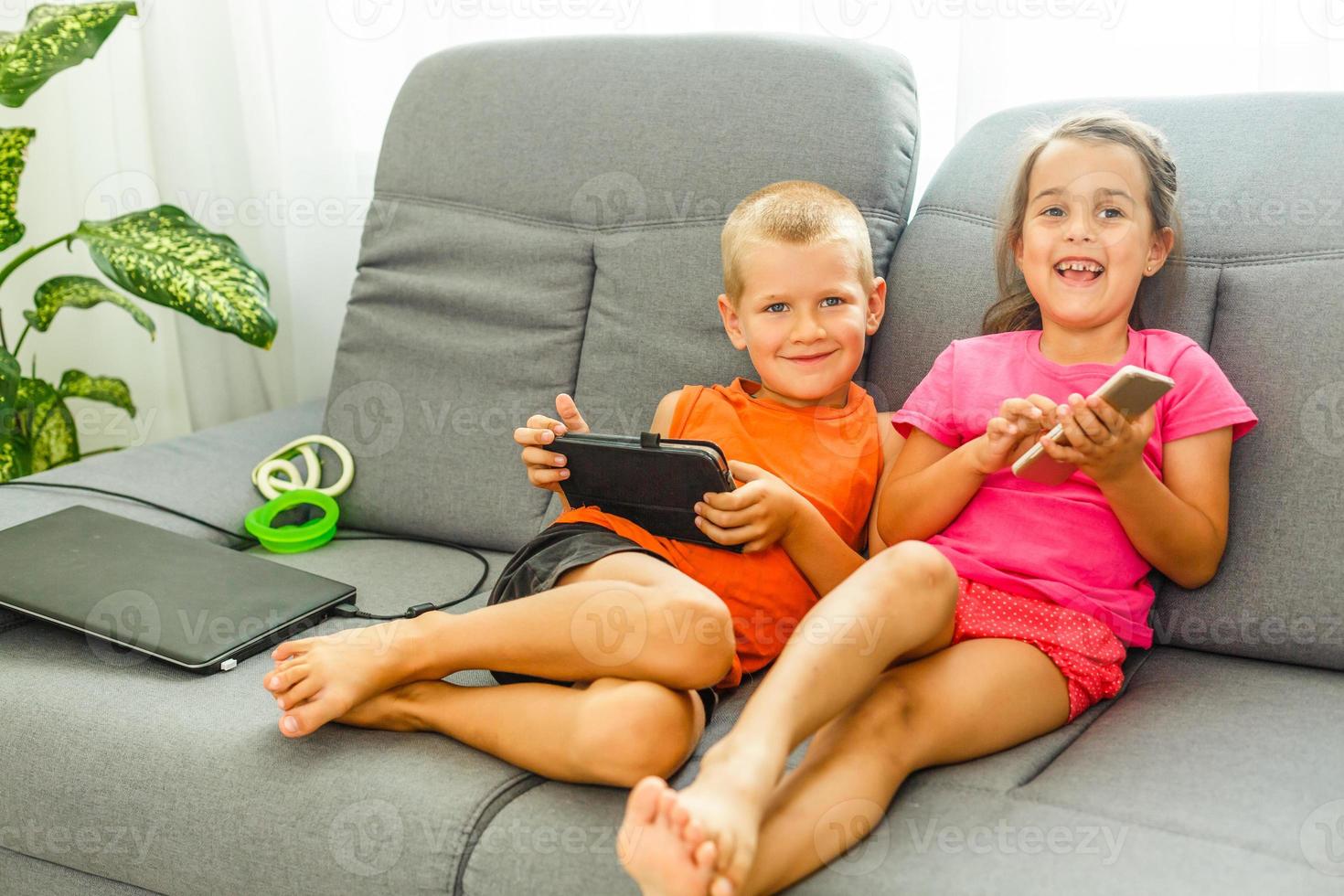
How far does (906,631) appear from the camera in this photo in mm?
1188

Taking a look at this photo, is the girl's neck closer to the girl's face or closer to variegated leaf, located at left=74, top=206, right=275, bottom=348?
the girl's face

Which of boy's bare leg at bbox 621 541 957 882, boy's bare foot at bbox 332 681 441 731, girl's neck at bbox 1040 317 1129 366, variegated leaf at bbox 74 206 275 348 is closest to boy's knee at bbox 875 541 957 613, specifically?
boy's bare leg at bbox 621 541 957 882

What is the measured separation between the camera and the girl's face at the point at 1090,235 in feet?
4.56

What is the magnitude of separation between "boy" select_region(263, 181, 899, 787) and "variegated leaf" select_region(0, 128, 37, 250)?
1250 mm

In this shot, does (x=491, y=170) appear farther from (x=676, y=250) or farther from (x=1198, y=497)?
(x=1198, y=497)

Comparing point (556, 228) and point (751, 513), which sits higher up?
point (556, 228)

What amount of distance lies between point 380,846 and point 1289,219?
1256 mm

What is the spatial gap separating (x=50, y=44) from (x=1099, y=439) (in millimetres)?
1799

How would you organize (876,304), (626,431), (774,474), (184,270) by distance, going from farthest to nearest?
(184,270), (626,431), (876,304), (774,474)

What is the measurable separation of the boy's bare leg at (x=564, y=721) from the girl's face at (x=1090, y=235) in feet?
2.09

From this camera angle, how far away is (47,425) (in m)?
2.45

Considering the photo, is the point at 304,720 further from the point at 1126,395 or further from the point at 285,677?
the point at 1126,395

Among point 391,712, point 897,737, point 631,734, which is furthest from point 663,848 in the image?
point 391,712

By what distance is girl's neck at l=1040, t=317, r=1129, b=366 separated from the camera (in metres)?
1.43
